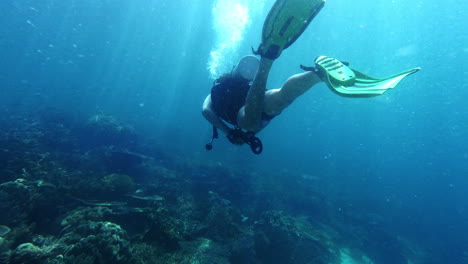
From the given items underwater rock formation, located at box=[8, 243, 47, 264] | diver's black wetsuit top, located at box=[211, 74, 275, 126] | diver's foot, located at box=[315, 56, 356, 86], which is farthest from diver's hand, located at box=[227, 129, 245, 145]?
underwater rock formation, located at box=[8, 243, 47, 264]

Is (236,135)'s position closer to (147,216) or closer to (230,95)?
(230,95)

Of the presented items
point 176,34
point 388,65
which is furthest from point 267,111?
point 176,34

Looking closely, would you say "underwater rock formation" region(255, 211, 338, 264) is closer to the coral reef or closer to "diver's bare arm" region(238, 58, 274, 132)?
the coral reef

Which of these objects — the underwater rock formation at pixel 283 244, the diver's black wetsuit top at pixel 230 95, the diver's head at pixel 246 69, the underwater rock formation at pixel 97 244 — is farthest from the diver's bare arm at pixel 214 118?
the underwater rock formation at pixel 283 244

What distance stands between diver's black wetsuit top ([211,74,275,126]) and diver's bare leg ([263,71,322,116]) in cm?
85

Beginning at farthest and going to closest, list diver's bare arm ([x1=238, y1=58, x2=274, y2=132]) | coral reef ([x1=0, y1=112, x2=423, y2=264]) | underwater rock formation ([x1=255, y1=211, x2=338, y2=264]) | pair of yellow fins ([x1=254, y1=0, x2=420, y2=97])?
A: underwater rock formation ([x1=255, y1=211, x2=338, y2=264]) < coral reef ([x1=0, y1=112, x2=423, y2=264]) < diver's bare arm ([x1=238, y1=58, x2=274, y2=132]) < pair of yellow fins ([x1=254, y1=0, x2=420, y2=97])

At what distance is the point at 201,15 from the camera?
43812 mm

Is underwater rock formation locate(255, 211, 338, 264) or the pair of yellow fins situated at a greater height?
the pair of yellow fins

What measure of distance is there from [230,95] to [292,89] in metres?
1.32

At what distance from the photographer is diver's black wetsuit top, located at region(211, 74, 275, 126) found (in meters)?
3.72

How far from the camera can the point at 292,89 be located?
104 inches

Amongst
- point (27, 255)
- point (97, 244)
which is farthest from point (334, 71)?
point (27, 255)

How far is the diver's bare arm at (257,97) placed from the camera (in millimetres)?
2729

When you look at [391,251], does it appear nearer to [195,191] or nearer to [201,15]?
[195,191]
